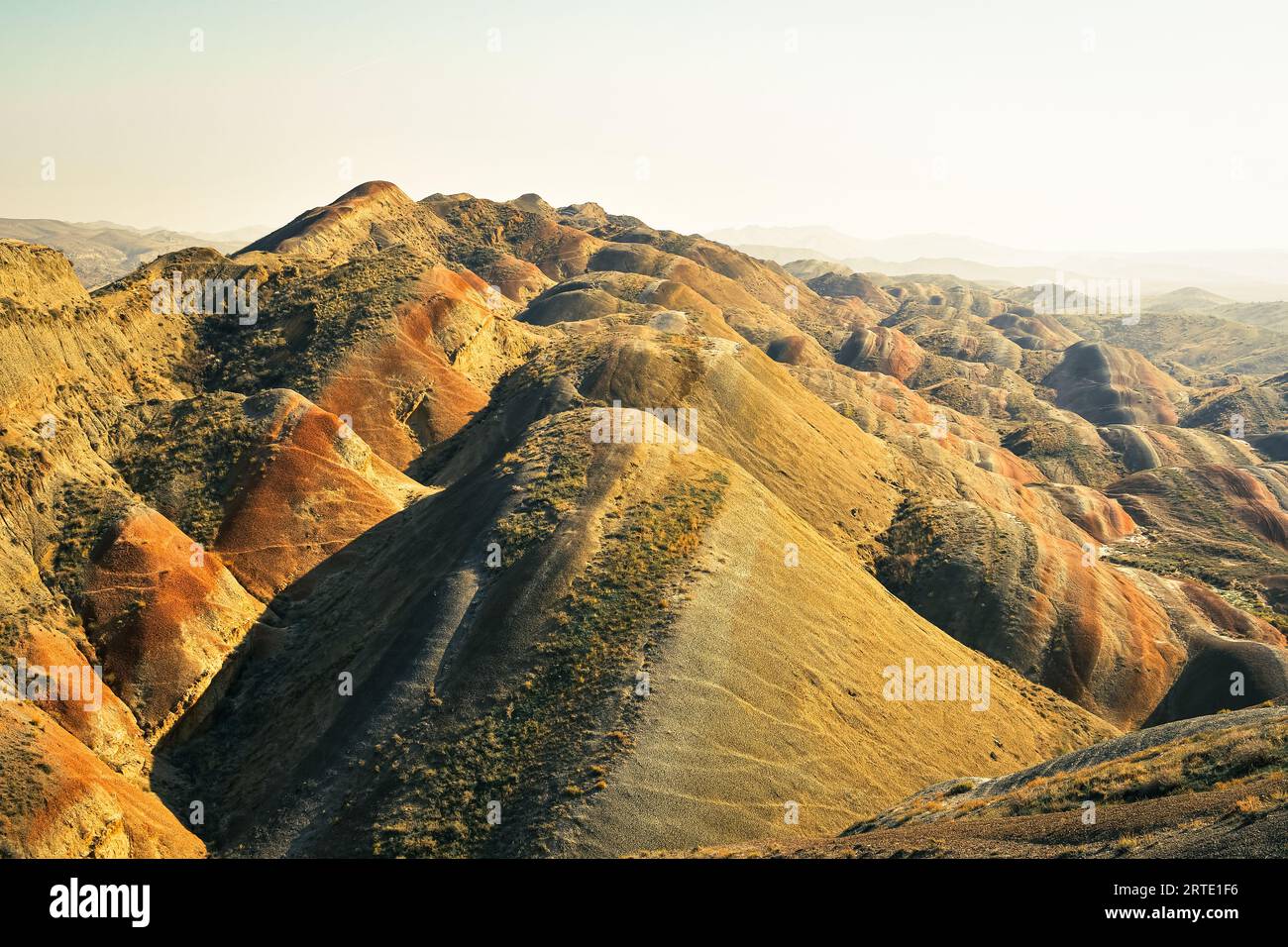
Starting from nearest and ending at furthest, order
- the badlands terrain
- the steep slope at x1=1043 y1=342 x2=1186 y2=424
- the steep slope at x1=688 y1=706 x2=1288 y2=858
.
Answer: the steep slope at x1=688 y1=706 x2=1288 y2=858
the badlands terrain
the steep slope at x1=1043 y1=342 x2=1186 y2=424

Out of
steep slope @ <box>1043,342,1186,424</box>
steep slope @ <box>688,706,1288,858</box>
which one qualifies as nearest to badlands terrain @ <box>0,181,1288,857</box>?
steep slope @ <box>688,706,1288,858</box>

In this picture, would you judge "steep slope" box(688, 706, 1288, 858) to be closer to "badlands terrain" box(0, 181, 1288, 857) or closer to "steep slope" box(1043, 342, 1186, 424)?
"badlands terrain" box(0, 181, 1288, 857)

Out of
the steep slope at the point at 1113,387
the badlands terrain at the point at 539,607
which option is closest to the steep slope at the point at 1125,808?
the badlands terrain at the point at 539,607

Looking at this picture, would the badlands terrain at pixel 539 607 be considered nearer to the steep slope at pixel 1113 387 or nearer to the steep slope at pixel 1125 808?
the steep slope at pixel 1125 808

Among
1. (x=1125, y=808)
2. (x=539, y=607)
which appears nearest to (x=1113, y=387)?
(x=539, y=607)

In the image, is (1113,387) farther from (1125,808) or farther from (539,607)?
(1125,808)

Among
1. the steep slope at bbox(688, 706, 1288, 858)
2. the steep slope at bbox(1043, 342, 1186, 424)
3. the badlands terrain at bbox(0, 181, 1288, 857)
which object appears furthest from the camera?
the steep slope at bbox(1043, 342, 1186, 424)

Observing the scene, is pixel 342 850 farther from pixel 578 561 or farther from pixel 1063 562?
pixel 1063 562

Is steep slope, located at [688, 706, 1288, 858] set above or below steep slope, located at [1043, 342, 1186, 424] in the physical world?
below

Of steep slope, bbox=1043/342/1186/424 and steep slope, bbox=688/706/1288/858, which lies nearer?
steep slope, bbox=688/706/1288/858
